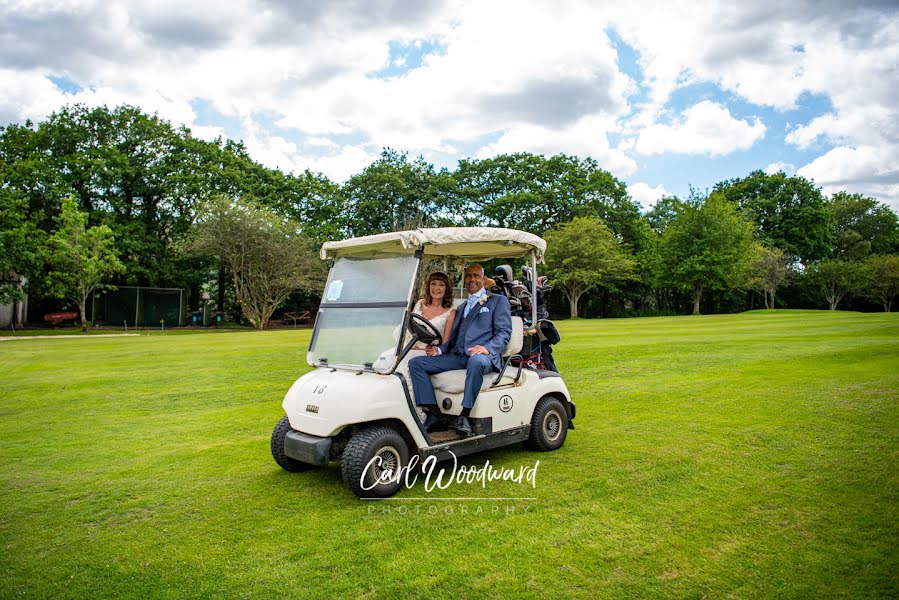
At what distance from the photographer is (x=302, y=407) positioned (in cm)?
493

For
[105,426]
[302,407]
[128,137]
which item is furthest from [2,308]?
[302,407]

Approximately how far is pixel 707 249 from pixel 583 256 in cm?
1146

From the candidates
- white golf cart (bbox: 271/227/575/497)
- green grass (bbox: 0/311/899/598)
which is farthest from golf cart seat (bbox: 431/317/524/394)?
green grass (bbox: 0/311/899/598)

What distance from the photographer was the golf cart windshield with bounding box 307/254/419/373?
5027 millimetres

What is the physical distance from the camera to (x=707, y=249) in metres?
47.6

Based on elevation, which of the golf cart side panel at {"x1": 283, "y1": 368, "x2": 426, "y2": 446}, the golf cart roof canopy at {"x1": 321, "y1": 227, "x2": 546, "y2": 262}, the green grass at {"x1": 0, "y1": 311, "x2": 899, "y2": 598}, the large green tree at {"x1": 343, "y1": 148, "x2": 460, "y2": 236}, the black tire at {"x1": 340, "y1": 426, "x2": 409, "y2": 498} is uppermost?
the large green tree at {"x1": 343, "y1": 148, "x2": 460, "y2": 236}

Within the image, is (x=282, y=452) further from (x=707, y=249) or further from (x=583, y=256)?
(x=707, y=249)

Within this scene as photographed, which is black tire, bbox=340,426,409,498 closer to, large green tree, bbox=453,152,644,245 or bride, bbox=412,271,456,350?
bride, bbox=412,271,456,350

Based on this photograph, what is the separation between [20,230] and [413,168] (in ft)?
98.7

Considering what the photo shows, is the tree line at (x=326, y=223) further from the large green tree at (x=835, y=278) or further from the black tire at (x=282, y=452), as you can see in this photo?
the black tire at (x=282, y=452)

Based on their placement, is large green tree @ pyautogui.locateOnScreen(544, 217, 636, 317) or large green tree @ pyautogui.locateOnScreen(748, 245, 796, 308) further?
large green tree @ pyautogui.locateOnScreen(748, 245, 796, 308)

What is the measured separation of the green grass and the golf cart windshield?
118cm

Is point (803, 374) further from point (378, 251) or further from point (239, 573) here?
point (239, 573)

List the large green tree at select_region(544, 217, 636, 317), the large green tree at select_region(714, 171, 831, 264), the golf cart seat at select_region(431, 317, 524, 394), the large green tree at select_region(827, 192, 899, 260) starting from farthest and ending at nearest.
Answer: the large green tree at select_region(827, 192, 899, 260), the large green tree at select_region(714, 171, 831, 264), the large green tree at select_region(544, 217, 636, 317), the golf cart seat at select_region(431, 317, 524, 394)
